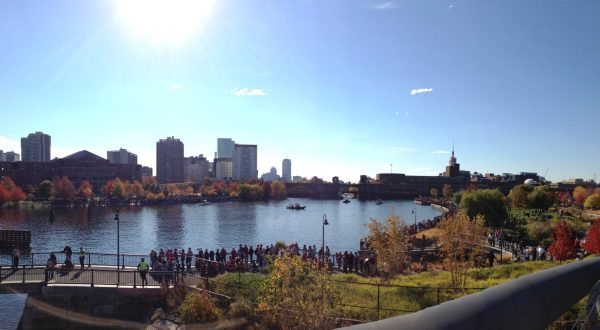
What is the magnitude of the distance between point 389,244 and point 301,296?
10.4m

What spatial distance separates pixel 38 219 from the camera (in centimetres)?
7350

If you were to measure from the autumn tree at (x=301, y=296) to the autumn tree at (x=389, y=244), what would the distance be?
847 centimetres

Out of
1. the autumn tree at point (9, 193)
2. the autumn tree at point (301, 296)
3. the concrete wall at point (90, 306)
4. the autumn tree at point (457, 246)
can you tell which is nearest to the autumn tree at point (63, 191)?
the autumn tree at point (9, 193)

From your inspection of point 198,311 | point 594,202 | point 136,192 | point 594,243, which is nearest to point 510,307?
point 198,311

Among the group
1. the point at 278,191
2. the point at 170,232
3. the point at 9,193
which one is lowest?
the point at 170,232

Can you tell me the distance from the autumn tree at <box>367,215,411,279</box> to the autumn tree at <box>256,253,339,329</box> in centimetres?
Answer: 847

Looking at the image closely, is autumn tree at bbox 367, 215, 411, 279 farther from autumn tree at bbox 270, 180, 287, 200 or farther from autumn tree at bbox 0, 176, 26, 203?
autumn tree at bbox 270, 180, 287, 200

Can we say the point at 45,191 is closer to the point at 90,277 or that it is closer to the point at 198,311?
the point at 90,277

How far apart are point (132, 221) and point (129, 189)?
196 feet

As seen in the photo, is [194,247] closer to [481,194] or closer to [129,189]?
[481,194]

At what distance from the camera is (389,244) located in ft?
73.0

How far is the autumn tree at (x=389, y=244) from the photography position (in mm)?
21750

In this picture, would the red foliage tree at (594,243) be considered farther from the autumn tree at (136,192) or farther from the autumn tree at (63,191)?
the autumn tree at (136,192)

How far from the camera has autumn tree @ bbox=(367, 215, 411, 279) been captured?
21.8 metres
